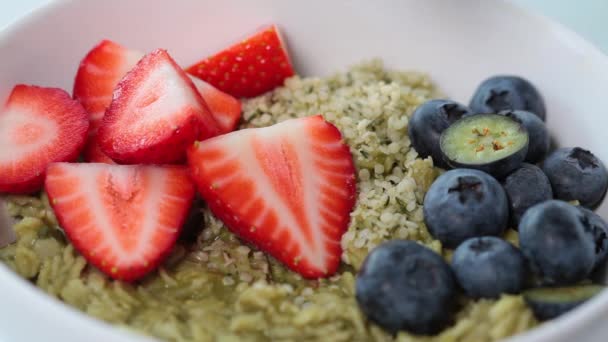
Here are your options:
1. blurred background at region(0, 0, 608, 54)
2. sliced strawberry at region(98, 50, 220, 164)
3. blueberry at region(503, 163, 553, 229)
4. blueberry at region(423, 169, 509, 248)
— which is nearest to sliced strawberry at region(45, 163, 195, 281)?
sliced strawberry at region(98, 50, 220, 164)

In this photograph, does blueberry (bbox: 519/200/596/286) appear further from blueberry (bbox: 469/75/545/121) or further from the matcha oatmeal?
blueberry (bbox: 469/75/545/121)

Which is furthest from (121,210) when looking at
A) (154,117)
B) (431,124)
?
(431,124)

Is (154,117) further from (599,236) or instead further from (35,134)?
(599,236)

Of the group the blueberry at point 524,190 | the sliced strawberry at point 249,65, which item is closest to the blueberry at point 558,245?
the blueberry at point 524,190

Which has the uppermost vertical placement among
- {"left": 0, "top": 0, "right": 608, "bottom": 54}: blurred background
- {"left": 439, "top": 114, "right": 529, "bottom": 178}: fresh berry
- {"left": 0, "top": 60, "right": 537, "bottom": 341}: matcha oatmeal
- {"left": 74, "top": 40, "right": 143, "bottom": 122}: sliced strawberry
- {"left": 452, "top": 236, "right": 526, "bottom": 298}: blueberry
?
{"left": 74, "top": 40, "right": 143, "bottom": 122}: sliced strawberry

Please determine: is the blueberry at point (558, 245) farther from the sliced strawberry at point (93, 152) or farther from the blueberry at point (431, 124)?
the sliced strawberry at point (93, 152)

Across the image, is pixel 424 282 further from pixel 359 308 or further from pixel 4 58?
pixel 4 58

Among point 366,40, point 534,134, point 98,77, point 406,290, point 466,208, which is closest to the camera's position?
point 406,290
